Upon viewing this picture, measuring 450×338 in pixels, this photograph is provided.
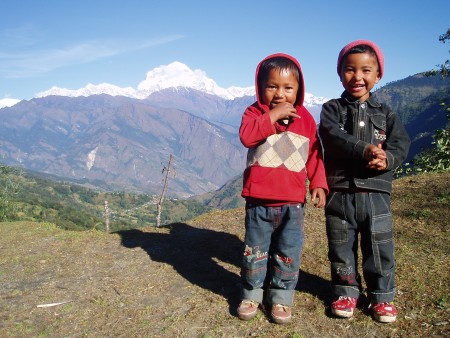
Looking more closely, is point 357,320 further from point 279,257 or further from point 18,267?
point 18,267

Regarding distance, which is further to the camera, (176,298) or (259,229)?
(176,298)

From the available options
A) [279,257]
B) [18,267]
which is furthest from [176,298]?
[18,267]

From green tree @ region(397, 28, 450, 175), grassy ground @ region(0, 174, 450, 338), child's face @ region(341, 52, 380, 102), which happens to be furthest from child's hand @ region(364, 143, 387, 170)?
green tree @ region(397, 28, 450, 175)

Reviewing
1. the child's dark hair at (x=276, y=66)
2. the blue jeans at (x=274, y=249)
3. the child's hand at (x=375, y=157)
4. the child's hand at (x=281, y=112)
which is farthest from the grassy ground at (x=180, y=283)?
the child's dark hair at (x=276, y=66)

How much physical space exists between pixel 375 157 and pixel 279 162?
83cm

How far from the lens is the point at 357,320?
3.41 meters

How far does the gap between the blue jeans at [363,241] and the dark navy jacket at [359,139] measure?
12 cm

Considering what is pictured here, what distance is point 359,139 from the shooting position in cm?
339

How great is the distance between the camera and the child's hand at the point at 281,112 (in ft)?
10.5

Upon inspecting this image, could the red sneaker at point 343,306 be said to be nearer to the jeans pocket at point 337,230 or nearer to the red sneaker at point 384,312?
the red sneaker at point 384,312

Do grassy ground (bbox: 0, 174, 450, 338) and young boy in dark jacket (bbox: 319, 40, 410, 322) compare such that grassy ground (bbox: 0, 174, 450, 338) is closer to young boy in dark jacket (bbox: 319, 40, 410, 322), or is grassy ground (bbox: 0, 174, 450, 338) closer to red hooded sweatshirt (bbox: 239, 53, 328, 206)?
young boy in dark jacket (bbox: 319, 40, 410, 322)

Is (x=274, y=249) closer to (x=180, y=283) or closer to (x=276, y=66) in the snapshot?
(x=180, y=283)

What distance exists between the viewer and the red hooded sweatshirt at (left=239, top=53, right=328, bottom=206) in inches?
133

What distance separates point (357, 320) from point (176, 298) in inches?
74.0
